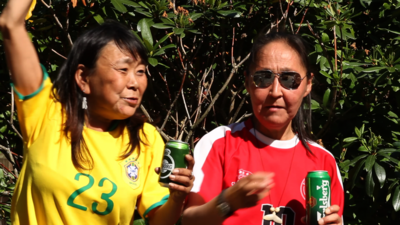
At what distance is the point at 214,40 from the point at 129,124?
1420 millimetres

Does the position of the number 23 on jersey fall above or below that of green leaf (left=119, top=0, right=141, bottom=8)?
below

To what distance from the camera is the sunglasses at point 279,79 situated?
237 cm

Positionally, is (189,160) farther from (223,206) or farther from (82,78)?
(82,78)

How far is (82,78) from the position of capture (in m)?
2.29

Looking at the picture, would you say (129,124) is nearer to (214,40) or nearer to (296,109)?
(296,109)

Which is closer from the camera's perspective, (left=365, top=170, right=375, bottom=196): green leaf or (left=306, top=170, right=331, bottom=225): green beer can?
(left=306, top=170, right=331, bottom=225): green beer can

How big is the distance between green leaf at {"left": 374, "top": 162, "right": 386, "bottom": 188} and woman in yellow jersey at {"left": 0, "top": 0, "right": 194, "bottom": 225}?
1416 mm

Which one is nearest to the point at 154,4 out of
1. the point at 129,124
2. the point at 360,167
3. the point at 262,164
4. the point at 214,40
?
the point at 214,40

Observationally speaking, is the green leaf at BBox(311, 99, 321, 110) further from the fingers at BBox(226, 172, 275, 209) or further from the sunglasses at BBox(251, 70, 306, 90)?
the fingers at BBox(226, 172, 275, 209)

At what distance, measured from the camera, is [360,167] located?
310cm

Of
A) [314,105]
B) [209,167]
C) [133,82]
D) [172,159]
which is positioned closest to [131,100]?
[133,82]

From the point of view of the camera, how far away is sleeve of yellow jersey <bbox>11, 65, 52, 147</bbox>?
2.12 meters

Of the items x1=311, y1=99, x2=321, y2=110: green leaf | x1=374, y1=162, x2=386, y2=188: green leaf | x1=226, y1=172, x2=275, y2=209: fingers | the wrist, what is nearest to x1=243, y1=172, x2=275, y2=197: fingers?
x1=226, y1=172, x2=275, y2=209: fingers

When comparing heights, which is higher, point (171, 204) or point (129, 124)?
point (129, 124)
